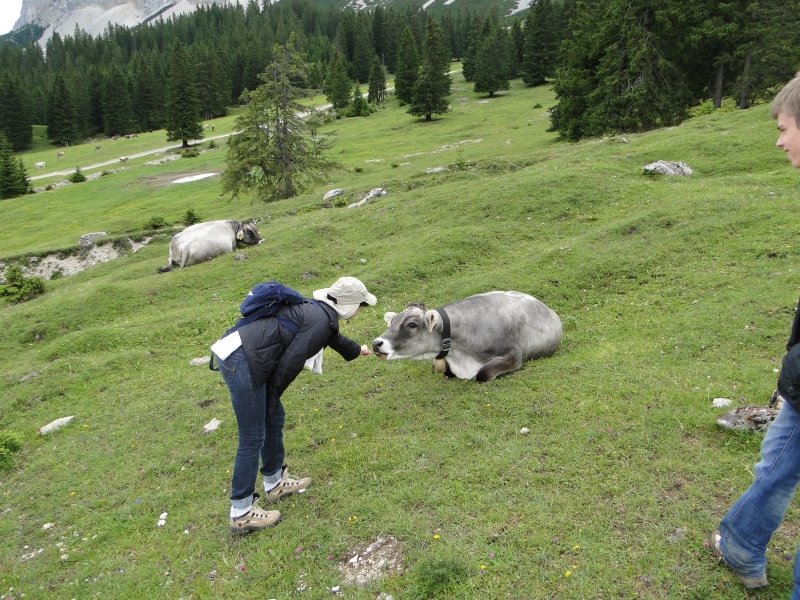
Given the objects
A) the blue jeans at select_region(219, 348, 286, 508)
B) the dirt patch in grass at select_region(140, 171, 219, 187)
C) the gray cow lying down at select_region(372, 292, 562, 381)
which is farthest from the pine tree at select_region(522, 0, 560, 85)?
the blue jeans at select_region(219, 348, 286, 508)

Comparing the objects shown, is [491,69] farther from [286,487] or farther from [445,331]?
[286,487]

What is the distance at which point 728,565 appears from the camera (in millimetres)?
4645

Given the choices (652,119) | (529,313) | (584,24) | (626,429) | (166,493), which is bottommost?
(166,493)

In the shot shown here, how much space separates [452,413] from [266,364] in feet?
11.5

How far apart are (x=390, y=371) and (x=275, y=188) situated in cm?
2417

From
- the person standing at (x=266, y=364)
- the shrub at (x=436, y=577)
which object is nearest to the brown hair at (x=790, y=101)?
the person standing at (x=266, y=364)

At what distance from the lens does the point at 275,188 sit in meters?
31.8

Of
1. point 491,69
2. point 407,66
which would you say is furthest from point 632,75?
point 407,66

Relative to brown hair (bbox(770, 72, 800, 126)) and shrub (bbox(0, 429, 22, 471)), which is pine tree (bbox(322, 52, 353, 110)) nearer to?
shrub (bbox(0, 429, 22, 471))

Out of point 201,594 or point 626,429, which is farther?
point 626,429

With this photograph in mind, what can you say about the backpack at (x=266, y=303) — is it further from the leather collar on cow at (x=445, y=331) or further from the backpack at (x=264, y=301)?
the leather collar on cow at (x=445, y=331)

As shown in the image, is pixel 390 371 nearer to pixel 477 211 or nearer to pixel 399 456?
pixel 399 456

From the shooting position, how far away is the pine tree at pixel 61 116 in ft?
314

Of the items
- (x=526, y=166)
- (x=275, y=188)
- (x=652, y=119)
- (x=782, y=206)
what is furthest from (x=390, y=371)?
(x=652, y=119)
